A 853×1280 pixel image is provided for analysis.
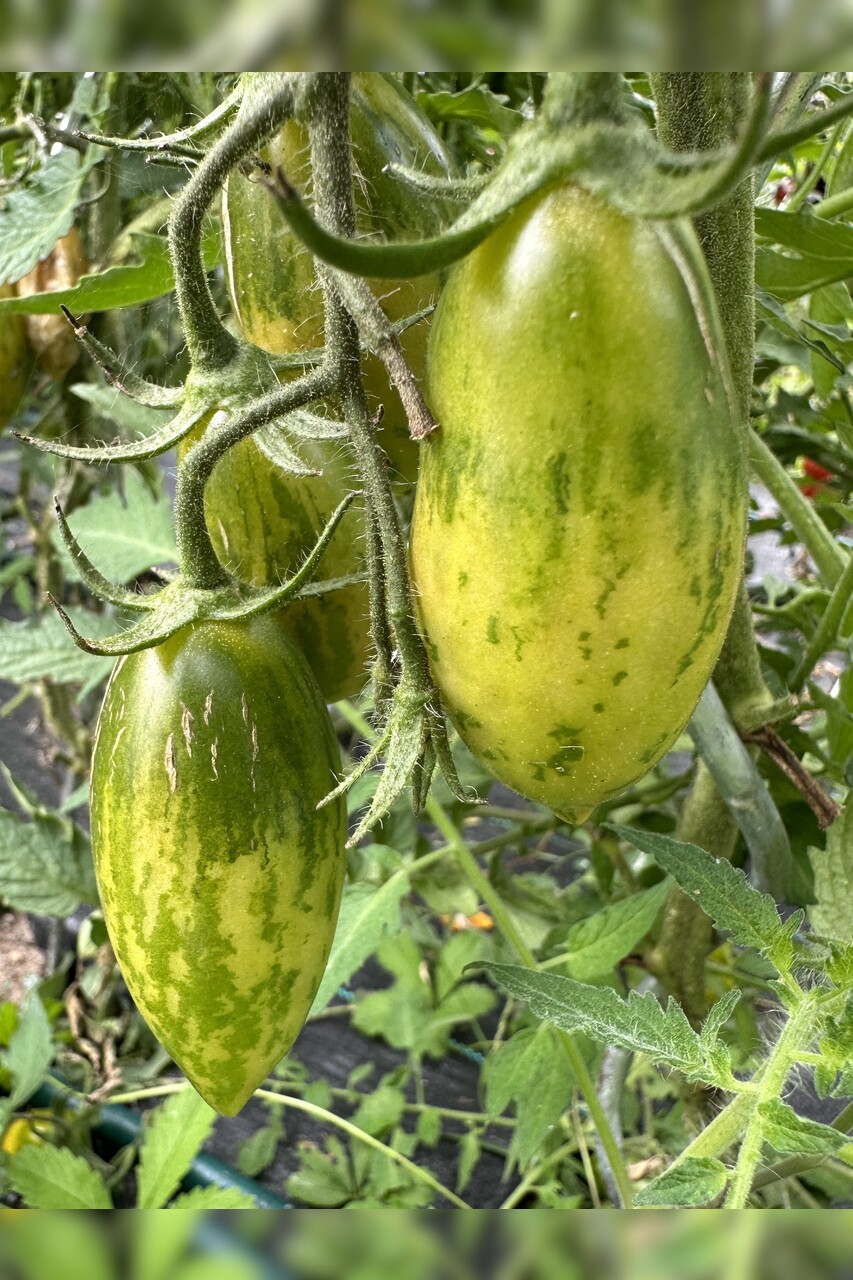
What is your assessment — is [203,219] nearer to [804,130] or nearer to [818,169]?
[804,130]

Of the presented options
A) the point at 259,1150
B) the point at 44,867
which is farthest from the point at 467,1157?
the point at 44,867

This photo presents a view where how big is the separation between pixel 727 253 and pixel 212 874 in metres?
0.34

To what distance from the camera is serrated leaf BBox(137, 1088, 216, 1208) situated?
0.76 metres

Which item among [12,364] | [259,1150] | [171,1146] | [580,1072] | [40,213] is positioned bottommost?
[259,1150]

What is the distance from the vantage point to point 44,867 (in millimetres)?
964

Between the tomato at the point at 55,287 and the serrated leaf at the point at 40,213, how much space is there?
155 mm

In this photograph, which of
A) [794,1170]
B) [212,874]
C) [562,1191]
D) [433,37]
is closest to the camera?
[433,37]

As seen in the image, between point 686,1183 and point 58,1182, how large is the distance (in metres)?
0.63

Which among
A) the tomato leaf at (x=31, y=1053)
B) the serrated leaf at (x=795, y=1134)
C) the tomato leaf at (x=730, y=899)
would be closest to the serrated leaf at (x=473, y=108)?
the tomato leaf at (x=730, y=899)

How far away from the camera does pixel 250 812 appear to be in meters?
0.46

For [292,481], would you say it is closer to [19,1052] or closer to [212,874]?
[212,874]

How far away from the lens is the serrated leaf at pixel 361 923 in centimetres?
74

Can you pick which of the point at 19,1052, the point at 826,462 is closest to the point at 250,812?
the point at 19,1052

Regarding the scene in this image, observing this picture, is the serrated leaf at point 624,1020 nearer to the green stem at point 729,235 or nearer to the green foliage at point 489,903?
the green foliage at point 489,903
